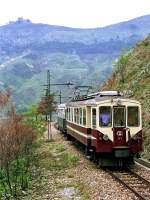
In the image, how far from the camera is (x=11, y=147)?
18.1m

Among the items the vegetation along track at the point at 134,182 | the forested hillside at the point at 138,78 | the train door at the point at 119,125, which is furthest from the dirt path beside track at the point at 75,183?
the forested hillside at the point at 138,78

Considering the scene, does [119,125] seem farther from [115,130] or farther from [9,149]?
[9,149]

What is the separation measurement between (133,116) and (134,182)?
4.53 meters

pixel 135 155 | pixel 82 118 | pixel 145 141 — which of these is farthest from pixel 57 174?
pixel 145 141

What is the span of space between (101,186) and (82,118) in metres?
8.60

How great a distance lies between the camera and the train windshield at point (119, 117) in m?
21.2

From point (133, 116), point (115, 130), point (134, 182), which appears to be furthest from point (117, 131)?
point (134, 182)

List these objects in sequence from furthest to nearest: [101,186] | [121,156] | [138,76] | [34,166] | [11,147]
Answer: [138,76], [34,166], [121,156], [11,147], [101,186]

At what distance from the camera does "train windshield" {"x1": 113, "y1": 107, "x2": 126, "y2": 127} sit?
2120cm

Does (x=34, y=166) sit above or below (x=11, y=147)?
below

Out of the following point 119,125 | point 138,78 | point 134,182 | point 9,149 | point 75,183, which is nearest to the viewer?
point 134,182

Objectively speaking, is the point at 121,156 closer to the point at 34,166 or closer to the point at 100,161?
the point at 100,161

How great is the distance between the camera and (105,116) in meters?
21.2

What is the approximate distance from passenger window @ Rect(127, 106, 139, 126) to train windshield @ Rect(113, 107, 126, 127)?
0.79ft
